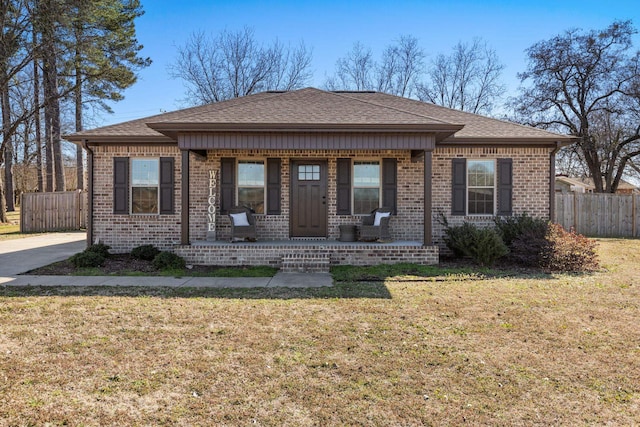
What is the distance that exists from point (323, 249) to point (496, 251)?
3691mm

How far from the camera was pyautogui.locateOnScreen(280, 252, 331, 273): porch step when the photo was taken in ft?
26.8

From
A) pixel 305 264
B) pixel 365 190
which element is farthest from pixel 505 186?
pixel 305 264

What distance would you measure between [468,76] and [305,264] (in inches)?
910

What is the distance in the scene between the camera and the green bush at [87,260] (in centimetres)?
823

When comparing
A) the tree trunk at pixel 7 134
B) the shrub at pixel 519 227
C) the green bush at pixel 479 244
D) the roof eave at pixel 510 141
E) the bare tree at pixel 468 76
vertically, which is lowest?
the green bush at pixel 479 244

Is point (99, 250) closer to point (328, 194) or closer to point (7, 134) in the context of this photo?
point (328, 194)

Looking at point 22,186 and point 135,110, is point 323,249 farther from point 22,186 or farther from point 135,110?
point 22,186

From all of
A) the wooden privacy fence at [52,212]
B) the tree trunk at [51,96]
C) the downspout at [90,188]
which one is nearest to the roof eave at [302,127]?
the downspout at [90,188]

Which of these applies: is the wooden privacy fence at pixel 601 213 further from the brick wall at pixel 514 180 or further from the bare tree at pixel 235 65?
the bare tree at pixel 235 65

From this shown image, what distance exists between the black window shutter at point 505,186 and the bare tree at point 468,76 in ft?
57.9

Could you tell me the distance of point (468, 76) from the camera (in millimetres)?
26328

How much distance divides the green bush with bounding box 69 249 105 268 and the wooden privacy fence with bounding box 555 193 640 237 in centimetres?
1611

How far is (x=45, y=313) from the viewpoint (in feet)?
16.3

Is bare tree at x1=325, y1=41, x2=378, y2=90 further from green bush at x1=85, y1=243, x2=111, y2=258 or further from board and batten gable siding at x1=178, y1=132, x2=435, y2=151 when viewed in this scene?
green bush at x1=85, y1=243, x2=111, y2=258
